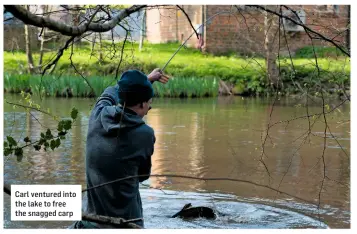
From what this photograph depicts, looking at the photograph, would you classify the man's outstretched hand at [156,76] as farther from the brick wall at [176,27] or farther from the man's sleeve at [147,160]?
the brick wall at [176,27]

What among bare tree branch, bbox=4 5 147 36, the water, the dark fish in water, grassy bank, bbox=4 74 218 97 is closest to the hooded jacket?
bare tree branch, bbox=4 5 147 36

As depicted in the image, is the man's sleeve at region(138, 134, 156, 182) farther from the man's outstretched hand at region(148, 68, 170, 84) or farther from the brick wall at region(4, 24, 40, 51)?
the brick wall at region(4, 24, 40, 51)

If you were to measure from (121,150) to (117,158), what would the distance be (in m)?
0.05

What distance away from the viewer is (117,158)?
4414 millimetres

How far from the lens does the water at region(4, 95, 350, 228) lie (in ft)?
23.2

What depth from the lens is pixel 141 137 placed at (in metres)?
4.42

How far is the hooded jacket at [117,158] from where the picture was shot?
4.41 metres

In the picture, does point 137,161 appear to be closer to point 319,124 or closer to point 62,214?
point 62,214
